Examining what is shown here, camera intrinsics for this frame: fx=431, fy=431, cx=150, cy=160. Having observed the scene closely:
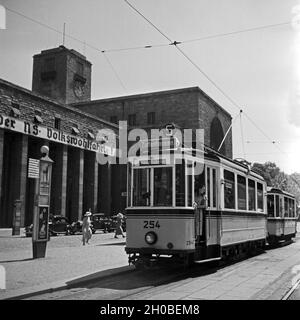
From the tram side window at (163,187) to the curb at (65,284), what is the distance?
2.17m

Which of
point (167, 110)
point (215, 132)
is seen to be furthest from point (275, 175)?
point (167, 110)

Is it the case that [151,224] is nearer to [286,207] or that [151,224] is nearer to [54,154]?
[286,207]

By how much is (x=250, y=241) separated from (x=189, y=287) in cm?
655

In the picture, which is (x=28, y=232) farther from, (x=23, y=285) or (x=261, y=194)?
(x=23, y=285)

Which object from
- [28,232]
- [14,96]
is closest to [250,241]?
[28,232]


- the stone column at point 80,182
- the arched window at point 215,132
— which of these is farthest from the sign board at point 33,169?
the arched window at point 215,132

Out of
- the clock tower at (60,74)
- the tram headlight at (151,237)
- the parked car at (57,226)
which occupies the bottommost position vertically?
the parked car at (57,226)

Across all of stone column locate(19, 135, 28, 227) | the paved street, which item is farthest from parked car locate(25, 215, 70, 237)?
the paved street

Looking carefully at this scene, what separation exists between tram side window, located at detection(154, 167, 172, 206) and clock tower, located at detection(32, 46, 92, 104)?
1902 inches

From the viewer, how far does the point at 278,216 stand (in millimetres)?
20688

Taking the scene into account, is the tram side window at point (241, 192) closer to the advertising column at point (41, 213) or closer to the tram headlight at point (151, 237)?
the tram headlight at point (151, 237)

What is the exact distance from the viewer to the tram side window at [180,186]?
10.2 m

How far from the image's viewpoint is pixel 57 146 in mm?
34656
